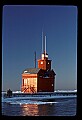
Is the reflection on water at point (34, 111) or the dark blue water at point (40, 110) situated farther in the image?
the reflection on water at point (34, 111)

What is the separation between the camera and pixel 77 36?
8.21 ft

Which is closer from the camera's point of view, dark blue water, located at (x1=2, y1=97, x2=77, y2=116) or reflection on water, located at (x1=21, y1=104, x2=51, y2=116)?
dark blue water, located at (x1=2, y1=97, x2=77, y2=116)

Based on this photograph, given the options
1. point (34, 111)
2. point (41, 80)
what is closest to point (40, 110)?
point (34, 111)

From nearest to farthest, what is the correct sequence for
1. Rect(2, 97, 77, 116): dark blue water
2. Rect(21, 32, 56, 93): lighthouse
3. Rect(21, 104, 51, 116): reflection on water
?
Rect(2, 97, 77, 116): dark blue water < Rect(21, 104, 51, 116): reflection on water < Rect(21, 32, 56, 93): lighthouse

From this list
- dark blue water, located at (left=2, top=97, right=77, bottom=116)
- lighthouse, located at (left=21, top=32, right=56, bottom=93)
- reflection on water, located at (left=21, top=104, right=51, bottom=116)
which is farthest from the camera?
lighthouse, located at (left=21, top=32, right=56, bottom=93)

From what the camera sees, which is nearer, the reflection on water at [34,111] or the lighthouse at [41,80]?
the reflection on water at [34,111]

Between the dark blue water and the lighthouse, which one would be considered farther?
the lighthouse

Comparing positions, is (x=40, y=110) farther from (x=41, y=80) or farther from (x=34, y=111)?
(x=41, y=80)

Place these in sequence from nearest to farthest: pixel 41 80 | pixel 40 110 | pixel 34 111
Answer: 1. pixel 34 111
2. pixel 40 110
3. pixel 41 80

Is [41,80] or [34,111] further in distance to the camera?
[41,80]

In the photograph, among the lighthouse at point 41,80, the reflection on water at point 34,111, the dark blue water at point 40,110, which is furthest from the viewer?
the lighthouse at point 41,80

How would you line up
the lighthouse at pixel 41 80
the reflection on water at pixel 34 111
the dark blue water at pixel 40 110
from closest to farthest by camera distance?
the dark blue water at pixel 40 110 → the reflection on water at pixel 34 111 → the lighthouse at pixel 41 80
